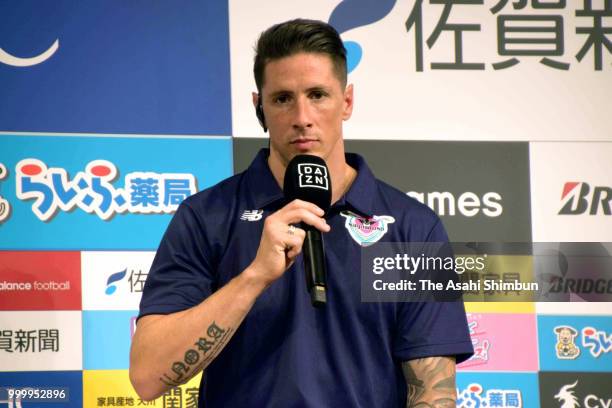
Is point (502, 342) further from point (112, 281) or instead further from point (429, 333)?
point (112, 281)

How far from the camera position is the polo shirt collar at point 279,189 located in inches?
101

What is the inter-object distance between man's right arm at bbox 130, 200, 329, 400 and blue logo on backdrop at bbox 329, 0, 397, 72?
165 cm

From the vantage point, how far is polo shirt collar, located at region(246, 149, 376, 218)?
2557mm

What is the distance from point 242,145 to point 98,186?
1.72ft

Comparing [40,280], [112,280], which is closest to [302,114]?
[112,280]

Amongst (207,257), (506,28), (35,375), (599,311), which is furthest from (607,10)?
(35,375)

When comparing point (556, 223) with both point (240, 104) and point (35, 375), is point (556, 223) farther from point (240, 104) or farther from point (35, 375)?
point (35, 375)

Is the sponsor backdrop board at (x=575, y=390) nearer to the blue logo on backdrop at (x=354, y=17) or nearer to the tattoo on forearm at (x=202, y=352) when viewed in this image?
the blue logo on backdrop at (x=354, y=17)

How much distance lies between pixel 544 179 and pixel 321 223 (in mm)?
1937

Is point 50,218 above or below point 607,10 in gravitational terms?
below

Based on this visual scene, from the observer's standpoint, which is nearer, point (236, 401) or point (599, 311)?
point (236, 401)

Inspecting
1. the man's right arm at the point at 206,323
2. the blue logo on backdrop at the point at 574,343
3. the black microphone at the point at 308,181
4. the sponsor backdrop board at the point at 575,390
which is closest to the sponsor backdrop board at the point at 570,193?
the blue logo on backdrop at the point at 574,343

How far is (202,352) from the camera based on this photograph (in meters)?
2.23

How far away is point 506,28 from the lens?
384 centimetres
